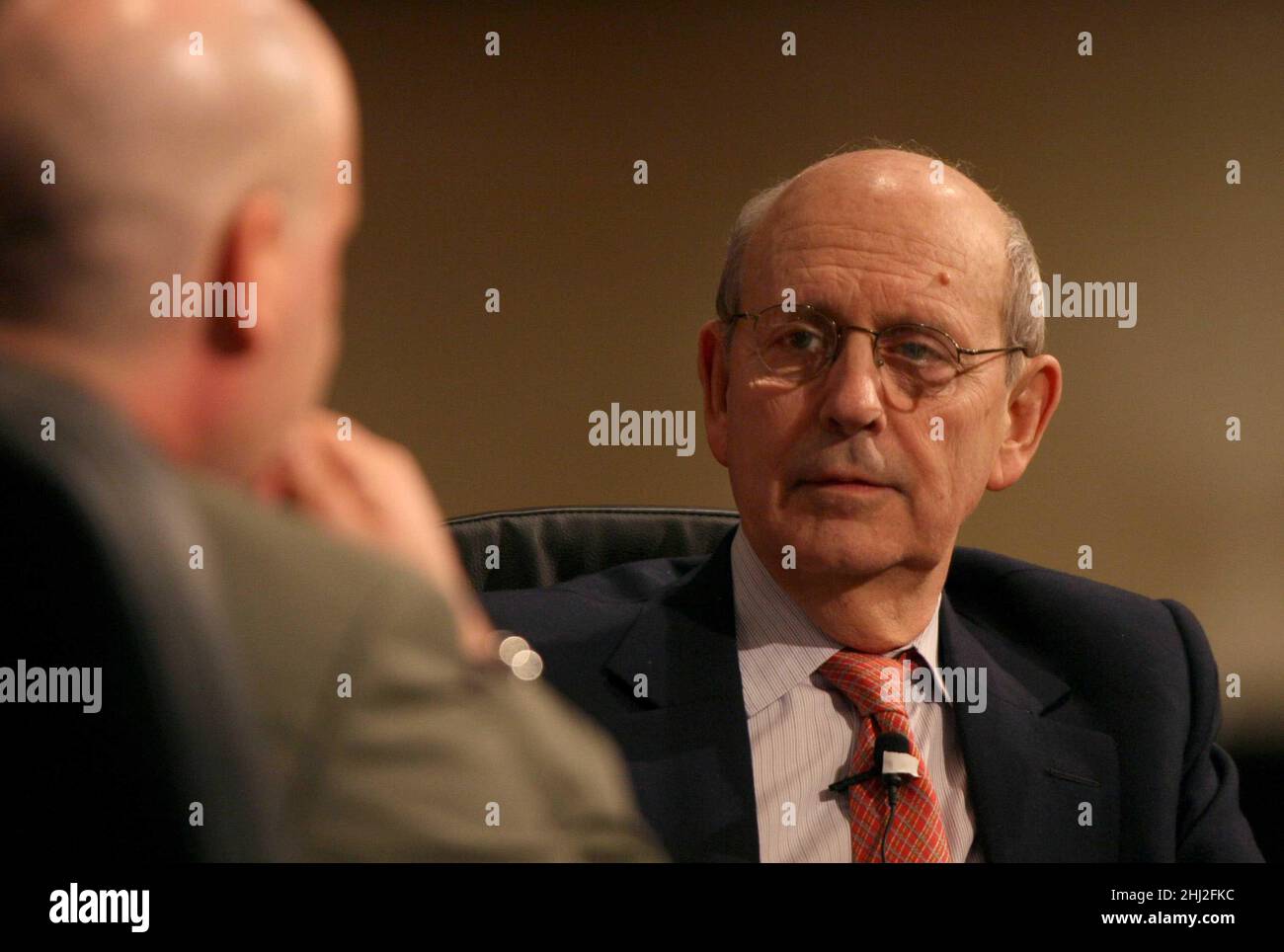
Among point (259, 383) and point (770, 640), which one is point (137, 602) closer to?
point (259, 383)

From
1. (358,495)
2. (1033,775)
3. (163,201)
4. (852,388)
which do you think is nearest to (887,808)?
(1033,775)

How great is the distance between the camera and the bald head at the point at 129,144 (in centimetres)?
99

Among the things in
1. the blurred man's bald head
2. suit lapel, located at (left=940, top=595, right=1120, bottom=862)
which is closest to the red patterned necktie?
suit lapel, located at (left=940, top=595, right=1120, bottom=862)

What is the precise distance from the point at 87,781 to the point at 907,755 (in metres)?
0.86

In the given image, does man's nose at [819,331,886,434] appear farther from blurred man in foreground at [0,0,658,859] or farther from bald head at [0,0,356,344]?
bald head at [0,0,356,344]

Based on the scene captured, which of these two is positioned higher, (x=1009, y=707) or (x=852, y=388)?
(x=852, y=388)

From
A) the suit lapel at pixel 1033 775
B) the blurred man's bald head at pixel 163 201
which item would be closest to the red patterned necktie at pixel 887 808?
the suit lapel at pixel 1033 775

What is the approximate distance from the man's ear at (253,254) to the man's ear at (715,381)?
71 cm

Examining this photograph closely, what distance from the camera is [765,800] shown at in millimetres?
1456

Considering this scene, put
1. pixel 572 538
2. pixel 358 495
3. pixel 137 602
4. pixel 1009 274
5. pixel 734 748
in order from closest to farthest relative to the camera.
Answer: pixel 137 602
pixel 358 495
pixel 734 748
pixel 1009 274
pixel 572 538

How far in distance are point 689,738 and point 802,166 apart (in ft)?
2.34

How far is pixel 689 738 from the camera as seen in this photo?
1.45m

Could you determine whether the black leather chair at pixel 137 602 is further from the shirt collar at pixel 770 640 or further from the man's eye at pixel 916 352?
the man's eye at pixel 916 352

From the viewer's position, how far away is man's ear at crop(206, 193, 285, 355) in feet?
3.34
